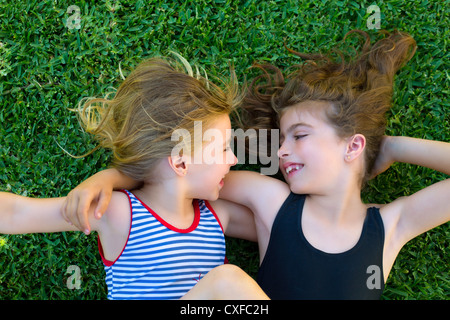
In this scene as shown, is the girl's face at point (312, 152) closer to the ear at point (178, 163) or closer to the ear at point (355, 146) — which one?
the ear at point (355, 146)

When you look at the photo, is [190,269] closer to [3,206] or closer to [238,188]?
[238,188]

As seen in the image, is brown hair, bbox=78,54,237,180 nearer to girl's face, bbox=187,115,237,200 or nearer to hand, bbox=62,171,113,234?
girl's face, bbox=187,115,237,200

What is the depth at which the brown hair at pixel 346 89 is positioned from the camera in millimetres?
2395

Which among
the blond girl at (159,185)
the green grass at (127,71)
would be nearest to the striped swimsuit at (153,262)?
the blond girl at (159,185)

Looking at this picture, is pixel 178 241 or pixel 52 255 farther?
pixel 52 255

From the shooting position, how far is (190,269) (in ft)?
7.59

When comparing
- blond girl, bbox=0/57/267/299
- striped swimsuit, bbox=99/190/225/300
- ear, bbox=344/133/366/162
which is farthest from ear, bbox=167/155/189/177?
ear, bbox=344/133/366/162

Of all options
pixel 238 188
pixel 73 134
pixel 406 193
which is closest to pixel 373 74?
pixel 406 193

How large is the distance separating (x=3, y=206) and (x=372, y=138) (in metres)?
1.82

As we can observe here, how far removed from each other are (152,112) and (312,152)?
808 millimetres

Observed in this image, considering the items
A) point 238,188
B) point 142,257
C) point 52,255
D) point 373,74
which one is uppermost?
point 373,74

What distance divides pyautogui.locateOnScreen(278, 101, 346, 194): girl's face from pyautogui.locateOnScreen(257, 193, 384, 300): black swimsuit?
5.4 inches

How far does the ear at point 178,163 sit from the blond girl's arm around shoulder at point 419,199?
1.06m

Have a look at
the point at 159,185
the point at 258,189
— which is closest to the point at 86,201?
the point at 159,185
